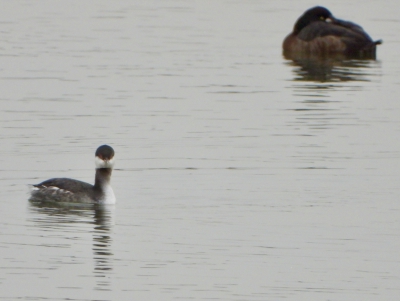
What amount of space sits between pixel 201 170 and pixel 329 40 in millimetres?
14314

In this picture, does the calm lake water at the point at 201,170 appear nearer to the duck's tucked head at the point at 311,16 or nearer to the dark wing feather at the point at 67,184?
the dark wing feather at the point at 67,184

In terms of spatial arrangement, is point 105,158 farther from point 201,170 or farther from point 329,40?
point 329,40

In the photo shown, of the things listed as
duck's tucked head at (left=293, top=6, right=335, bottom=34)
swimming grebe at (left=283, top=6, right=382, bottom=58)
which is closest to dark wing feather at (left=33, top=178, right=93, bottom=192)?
swimming grebe at (left=283, top=6, right=382, bottom=58)

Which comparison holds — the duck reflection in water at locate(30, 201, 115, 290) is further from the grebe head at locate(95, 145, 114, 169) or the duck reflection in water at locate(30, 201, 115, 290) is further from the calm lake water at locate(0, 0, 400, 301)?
the grebe head at locate(95, 145, 114, 169)

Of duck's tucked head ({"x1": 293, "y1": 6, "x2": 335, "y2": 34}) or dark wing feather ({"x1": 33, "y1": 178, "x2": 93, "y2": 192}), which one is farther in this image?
duck's tucked head ({"x1": 293, "y1": 6, "x2": 335, "y2": 34})

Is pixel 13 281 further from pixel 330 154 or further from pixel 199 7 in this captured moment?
pixel 199 7

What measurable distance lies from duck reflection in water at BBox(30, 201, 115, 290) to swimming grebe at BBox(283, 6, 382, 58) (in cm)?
1601

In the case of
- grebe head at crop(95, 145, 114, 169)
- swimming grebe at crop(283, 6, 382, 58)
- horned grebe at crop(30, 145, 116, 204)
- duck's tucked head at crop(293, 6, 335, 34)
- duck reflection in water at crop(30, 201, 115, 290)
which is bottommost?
duck reflection in water at crop(30, 201, 115, 290)

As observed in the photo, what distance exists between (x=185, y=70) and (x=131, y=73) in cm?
134

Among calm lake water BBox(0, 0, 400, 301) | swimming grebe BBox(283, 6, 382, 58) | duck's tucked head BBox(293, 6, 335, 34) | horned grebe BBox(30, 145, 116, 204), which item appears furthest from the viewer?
duck's tucked head BBox(293, 6, 335, 34)

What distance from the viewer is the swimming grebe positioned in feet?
93.8

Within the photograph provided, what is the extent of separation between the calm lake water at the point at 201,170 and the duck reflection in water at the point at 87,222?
3cm

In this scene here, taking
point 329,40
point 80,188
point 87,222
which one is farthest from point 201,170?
point 329,40

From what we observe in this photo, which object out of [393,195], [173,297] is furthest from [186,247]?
[393,195]
